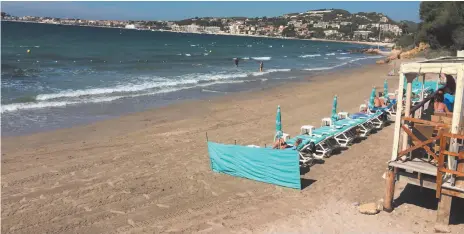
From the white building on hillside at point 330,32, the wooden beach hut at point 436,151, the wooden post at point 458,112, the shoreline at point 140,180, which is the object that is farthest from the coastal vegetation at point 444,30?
the white building on hillside at point 330,32

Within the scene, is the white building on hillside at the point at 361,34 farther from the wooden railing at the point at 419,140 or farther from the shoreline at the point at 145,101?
the wooden railing at the point at 419,140

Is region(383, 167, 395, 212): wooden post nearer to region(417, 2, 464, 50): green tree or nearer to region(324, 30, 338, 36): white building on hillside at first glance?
region(417, 2, 464, 50): green tree

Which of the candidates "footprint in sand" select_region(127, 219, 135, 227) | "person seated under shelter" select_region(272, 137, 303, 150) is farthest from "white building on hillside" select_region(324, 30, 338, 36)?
"footprint in sand" select_region(127, 219, 135, 227)

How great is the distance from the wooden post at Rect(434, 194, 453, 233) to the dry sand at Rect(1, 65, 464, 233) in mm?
154

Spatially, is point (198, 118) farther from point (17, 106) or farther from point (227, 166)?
point (17, 106)

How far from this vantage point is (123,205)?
798 centimetres

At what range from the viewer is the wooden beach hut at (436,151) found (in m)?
6.50

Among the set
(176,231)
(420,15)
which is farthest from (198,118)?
(420,15)

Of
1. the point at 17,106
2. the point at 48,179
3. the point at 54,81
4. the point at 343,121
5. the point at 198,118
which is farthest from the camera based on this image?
the point at 54,81

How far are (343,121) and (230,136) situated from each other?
348 cm

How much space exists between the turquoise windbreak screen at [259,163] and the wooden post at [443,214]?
267 centimetres

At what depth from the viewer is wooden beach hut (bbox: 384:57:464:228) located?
6.50 metres

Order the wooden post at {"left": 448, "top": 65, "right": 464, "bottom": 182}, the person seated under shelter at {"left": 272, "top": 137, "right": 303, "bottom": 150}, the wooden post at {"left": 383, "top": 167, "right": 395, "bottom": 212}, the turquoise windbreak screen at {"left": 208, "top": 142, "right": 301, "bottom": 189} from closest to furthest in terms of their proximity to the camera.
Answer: the wooden post at {"left": 448, "top": 65, "right": 464, "bottom": 182} < the wooden post at {"left": 383, "top": 167, "right": 395, "bottom": 212} < the turquoise windbreak screen at {"left": 208, "top": 142, "right": 301, "bottom": 189} < the person seated under shelter at {"left": 272, "top": 137, "right": 303, "bottom": 150}

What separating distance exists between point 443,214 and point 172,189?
5058mm
